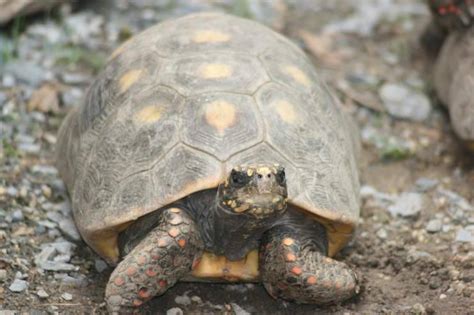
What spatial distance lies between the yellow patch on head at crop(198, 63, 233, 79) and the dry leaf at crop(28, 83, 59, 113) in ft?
6.51

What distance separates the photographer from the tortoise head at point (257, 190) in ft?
13.9

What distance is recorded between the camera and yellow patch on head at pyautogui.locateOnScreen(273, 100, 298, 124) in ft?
16.5

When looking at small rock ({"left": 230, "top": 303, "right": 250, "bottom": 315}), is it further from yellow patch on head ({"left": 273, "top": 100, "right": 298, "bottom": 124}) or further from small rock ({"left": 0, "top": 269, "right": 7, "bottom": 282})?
small rock ({"left": 0, "top": 269, "right": 7, "bottom": 282})

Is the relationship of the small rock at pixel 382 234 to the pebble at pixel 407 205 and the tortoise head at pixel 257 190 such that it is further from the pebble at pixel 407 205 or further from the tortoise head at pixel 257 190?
the tortoise head at pixel 257 190

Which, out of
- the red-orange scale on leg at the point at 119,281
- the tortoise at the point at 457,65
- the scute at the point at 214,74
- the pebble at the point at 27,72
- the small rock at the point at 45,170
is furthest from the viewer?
the pebble at the point at 27,72

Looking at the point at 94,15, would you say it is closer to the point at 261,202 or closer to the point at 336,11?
the point at 336,11

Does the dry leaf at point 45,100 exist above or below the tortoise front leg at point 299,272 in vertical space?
below

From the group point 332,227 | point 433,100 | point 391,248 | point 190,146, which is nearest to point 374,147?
point 433,100

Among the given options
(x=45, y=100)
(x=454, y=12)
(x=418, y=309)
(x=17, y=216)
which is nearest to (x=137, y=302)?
(x=17, y=216)

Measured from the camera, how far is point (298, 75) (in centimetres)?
544

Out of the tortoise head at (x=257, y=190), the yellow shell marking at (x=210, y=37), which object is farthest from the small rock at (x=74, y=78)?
the tortoise head at (x=257, y=190)

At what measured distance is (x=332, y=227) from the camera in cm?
503

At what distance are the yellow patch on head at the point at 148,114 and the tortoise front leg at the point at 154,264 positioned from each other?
575mm

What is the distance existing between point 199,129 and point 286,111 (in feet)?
1.81
